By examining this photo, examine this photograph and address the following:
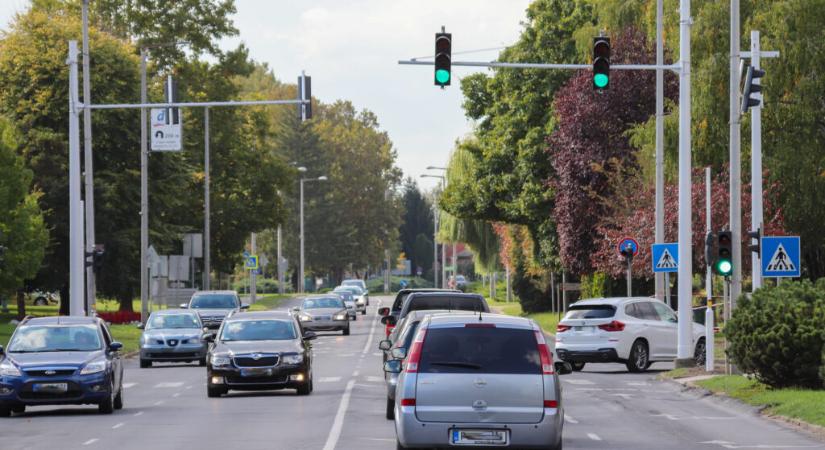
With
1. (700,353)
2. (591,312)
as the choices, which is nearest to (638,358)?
(700,353)

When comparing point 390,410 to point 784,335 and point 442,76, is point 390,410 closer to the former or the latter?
point 784,335

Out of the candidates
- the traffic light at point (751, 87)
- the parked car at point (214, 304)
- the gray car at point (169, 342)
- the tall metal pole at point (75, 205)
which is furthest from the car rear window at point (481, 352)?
the parked car at point (214, 304)

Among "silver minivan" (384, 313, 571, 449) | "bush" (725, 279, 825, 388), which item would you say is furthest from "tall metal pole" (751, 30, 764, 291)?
"silver minivan" (384, 313, 571, 449)

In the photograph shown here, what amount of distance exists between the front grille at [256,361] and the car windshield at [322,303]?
33539 mm

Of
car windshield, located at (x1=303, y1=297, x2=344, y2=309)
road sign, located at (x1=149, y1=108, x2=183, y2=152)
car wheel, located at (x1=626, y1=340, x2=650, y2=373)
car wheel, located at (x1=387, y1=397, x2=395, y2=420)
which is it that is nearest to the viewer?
car wheel, located at (x1=387, y1=397, x2=395, y2=420)

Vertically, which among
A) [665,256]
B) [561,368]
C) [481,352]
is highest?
[665,256]

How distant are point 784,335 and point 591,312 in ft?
35.6

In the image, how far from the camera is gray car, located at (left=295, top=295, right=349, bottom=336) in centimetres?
6162

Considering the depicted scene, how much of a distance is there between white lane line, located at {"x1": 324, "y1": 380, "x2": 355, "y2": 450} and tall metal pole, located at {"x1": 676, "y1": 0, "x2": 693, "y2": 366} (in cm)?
789

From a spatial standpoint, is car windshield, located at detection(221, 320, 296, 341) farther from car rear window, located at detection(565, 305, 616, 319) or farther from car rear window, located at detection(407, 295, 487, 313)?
car rear window, located at detection(565, 305, 616, 319)

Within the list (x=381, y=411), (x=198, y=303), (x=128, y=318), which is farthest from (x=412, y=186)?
(x=381, y=411)

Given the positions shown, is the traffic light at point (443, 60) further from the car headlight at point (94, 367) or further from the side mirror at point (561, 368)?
the side mirror at point (561, 368)

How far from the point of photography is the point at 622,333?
1395 inches

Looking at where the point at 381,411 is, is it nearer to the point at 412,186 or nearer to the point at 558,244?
the point at 558,244
